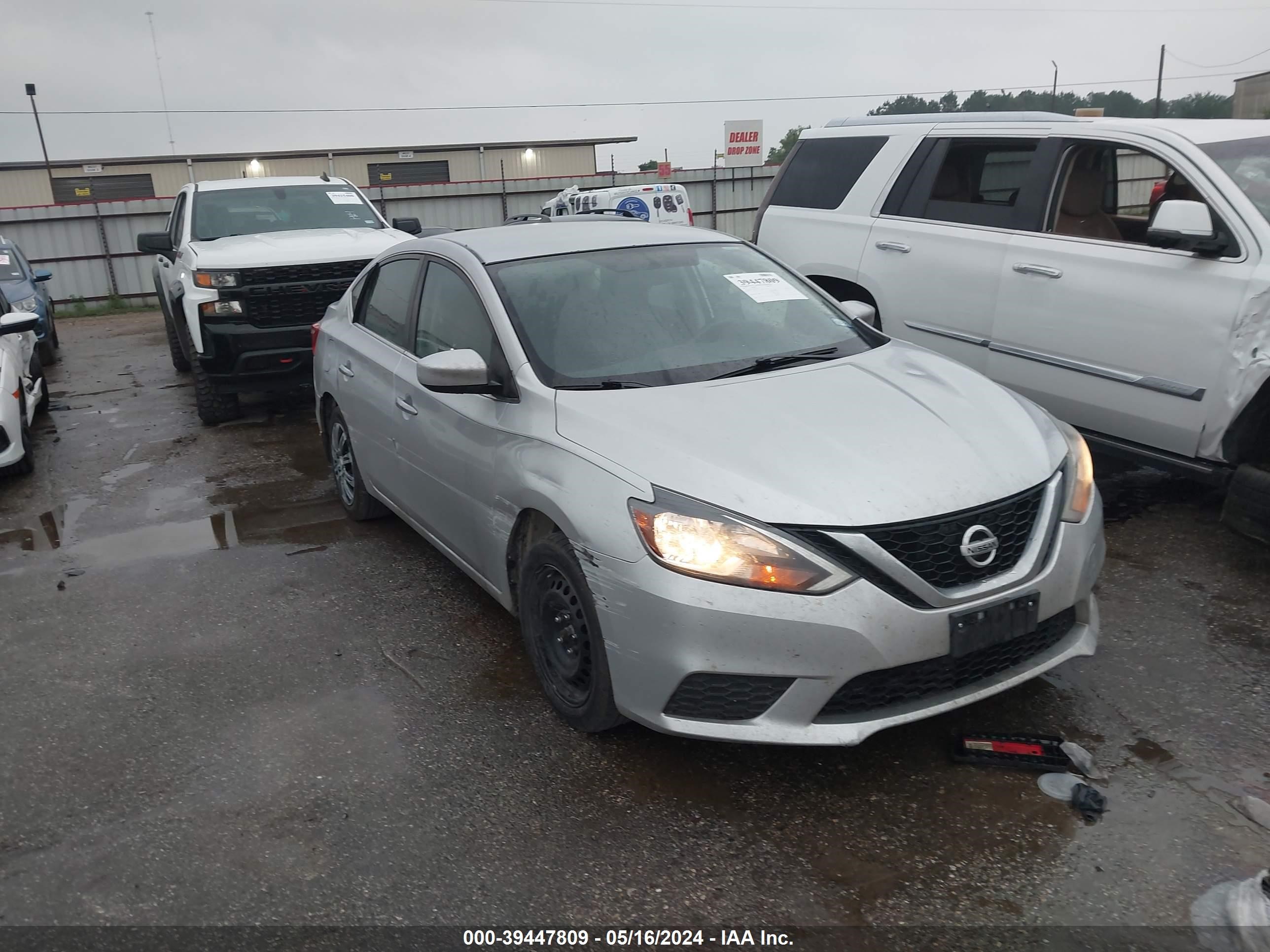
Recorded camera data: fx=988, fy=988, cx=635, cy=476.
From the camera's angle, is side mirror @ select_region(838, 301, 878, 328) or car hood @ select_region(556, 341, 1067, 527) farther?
side mirror @ select_region(838, 301, 878, 328)

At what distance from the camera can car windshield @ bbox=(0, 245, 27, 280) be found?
11.9 m

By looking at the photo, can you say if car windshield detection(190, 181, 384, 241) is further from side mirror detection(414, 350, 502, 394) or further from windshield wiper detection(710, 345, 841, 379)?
windshield wiper detection(710, 345, 841, 379)

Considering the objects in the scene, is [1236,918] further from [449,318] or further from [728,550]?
[449,318]

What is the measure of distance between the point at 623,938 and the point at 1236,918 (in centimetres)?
148

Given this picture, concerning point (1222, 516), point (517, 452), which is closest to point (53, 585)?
point (517, 452)

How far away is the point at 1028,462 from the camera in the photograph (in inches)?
125

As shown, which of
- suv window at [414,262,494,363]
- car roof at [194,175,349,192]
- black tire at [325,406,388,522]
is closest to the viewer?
suv window at [414,262,494,363]

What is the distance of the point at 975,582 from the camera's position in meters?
2.90

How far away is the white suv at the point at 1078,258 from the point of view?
14.3 ft

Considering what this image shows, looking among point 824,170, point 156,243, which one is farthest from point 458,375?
point 156,243

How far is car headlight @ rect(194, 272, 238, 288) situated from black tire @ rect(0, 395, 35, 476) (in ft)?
5.20

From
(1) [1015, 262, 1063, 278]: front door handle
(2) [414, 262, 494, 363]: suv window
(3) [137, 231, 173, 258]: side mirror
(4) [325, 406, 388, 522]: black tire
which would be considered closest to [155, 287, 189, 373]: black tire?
(3) [137, 231, 173, 258]: side mirror

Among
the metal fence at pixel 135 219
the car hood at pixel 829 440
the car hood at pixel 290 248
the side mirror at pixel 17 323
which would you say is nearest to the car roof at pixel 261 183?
the car hood at pixel 290 248

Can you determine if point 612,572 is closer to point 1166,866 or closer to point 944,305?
point 1166,866
